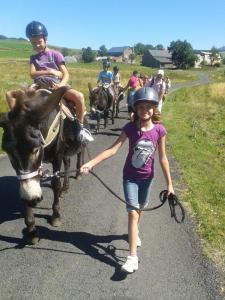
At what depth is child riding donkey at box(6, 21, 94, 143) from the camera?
6.75m

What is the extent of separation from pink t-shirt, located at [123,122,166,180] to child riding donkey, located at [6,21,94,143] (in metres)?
1.47

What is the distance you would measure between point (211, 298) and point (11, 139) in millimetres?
2987

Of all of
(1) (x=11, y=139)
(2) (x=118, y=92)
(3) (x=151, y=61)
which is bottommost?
(3) (x=151, y=61)

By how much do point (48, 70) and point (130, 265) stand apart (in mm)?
3623

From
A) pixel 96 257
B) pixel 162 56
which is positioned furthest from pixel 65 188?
pixel 162 56

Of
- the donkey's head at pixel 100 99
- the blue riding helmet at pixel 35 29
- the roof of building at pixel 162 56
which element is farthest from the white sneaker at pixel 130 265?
the roof of building at pixel 162 56

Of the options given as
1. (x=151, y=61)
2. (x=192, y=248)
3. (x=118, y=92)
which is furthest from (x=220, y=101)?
(x=151, y=61)

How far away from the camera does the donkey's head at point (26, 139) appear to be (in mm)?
4832

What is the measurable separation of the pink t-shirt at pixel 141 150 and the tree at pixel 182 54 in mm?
143100

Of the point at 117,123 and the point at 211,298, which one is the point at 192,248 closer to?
the point at 211,298

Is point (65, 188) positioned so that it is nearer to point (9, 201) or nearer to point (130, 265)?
point (9, 201)

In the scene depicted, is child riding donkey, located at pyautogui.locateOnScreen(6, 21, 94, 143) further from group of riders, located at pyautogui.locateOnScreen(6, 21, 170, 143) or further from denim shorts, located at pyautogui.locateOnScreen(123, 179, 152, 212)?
denim shorts, located at pyautogui.locateOnScreen(123, 179, 152, 212)

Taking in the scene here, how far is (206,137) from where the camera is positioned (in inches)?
710

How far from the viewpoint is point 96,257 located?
5.76 metres
